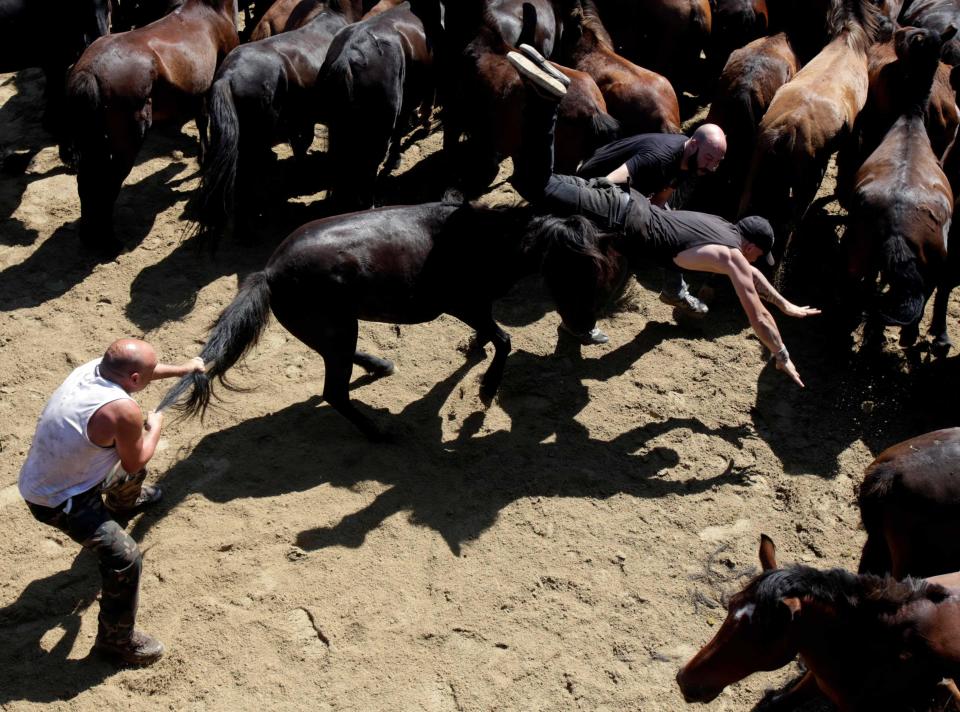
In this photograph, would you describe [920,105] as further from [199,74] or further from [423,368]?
[199,74]

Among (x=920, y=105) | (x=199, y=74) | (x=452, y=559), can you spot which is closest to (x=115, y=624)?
(x=452, y=559)

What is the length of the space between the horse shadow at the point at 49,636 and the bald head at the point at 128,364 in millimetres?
1325

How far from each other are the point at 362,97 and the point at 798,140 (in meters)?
3.37

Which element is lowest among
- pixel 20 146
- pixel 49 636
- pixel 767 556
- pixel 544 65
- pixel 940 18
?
pixel 49 636

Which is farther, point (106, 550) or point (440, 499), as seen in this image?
point (440, 499)

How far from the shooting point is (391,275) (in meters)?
5.18

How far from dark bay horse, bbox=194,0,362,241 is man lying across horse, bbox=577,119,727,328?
254 centimetres

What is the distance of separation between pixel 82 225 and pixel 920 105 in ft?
22.1

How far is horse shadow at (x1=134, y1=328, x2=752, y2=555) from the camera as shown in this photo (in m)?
5.06

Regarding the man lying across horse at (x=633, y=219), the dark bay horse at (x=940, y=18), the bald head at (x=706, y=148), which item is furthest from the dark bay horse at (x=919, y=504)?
the dark bay horse at (x=940, y=18)

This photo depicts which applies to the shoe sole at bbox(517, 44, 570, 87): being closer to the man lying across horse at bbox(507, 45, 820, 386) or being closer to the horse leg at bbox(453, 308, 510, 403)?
the man lying across horse at bbox(507, 45, 820, 386)

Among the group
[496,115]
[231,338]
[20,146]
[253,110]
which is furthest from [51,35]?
[231,338]

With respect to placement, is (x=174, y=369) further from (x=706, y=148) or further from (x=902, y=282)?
(x=902, y=282)

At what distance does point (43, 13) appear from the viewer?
7.84m
